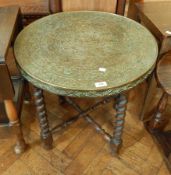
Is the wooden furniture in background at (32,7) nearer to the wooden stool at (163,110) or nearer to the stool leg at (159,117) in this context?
the wooden stool at (163,110)

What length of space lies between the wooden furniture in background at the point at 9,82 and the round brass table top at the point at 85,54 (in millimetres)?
57

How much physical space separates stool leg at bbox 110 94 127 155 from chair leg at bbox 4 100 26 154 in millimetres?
442

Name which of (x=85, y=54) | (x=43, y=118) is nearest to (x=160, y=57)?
(x=85, y=54)

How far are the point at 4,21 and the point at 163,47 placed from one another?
709 mm

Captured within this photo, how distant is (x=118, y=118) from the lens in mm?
956

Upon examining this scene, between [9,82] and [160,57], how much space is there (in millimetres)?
694

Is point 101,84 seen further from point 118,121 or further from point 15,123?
point 15,123

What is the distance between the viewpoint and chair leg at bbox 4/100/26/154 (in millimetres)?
937

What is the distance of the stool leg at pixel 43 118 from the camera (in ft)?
2.94

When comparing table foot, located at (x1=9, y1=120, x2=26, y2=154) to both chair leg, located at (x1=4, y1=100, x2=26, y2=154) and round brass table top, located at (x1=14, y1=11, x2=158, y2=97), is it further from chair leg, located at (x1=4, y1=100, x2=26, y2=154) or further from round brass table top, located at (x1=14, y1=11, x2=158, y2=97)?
round brass table top, located at (x1=14, y1=11, x2=158, y2=97)

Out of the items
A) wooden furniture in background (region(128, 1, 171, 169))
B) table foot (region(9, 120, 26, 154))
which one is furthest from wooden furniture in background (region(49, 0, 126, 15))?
table foot (region(9, 120, 26, 154))

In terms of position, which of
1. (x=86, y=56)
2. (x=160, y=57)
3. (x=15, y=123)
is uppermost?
(x=86, y=56)

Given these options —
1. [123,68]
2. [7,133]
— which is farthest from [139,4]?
[7,133]

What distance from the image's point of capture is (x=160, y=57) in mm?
1064
